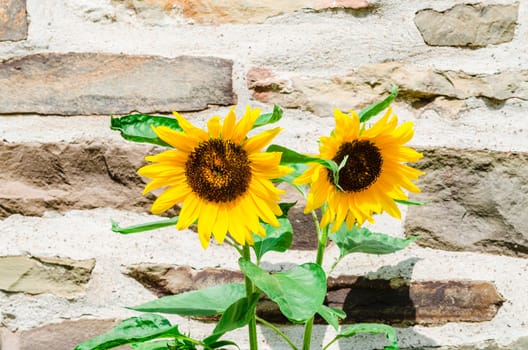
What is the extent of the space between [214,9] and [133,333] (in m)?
0.44

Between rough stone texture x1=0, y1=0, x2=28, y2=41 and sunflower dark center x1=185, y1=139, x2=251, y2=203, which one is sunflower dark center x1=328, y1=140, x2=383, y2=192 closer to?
sunflower dark center x1=185, y1=139, x2=251, y2=203

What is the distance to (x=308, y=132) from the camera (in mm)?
824

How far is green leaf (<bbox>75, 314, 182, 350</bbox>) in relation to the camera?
60cm

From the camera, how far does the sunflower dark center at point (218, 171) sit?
59 cm

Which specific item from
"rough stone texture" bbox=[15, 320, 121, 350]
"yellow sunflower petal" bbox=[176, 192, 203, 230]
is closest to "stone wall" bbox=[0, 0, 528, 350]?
"rough stone texture" bbox=[15, 320, 121, 350]

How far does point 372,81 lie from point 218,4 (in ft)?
0.76

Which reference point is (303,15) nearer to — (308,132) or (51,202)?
(308,132)

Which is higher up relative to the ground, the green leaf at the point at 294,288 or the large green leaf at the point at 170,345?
the green leaf at the point at 294,288

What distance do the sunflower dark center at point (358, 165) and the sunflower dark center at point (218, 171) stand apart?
0.10 m

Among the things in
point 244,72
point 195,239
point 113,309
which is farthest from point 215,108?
point 113,309

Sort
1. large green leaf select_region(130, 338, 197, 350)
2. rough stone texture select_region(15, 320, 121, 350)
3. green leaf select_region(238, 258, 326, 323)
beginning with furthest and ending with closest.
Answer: rough stone texture select_region(15, 320, 121, 350) < large green leaf select_region(130, 338, 197, 350) < green leaf select_region(238, 258, 326, 323)

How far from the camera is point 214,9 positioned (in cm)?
84

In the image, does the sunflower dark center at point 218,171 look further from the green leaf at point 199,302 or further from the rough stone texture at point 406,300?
the rough stone texture at point 406,300

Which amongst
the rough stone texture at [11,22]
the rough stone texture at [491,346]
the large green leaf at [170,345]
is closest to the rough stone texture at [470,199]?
the rough stone texture at [491,346]
